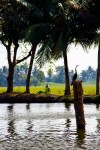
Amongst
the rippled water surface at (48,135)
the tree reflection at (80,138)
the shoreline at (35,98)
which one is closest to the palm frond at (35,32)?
the shoreline at (35,98)

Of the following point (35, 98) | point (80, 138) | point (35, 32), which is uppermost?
point (35, 32)

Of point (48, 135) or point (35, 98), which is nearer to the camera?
point (48, 135)

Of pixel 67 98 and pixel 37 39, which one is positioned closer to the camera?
pixel 67 98

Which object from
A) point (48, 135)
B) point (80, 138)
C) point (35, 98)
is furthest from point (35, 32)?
point (80, 138)

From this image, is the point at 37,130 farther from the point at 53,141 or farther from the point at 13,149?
the point at 13,149

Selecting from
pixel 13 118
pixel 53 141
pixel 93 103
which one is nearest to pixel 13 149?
pixel 53 141

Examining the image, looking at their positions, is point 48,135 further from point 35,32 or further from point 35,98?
point 35,32

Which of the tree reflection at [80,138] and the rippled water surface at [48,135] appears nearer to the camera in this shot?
the rippled water surface at [48,135]

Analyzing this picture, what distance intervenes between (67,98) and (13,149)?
33849 millimetres

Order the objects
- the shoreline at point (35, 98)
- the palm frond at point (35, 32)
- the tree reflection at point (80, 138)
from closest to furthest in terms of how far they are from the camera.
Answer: the tree reflection at point (80, 138) → the shoreline at point (35, 98) → the palm frond at point (35, 32)

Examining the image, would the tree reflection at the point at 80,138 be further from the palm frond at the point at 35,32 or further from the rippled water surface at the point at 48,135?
the palm frond at the point at 35,32

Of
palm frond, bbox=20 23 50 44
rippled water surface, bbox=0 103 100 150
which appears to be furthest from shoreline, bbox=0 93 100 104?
rippled water surface, bbox=0 103 100 150

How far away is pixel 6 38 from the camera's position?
202 feet

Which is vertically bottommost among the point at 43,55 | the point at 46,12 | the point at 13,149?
the point at 13,149
